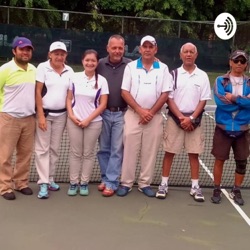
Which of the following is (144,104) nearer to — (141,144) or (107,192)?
(141,144)

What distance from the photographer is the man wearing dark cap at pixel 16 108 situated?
15.7 feet

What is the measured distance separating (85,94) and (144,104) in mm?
686

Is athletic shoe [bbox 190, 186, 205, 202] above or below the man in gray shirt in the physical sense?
below

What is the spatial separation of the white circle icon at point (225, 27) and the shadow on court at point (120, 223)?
14130mm

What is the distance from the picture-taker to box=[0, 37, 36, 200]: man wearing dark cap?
4.78m

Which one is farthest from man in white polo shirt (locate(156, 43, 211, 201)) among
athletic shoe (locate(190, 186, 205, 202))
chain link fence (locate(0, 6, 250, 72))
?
chain link fence (locate(0, 6, 250, 72))

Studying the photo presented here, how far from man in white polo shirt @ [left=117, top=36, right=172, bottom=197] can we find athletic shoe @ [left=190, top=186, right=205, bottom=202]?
1.60 feet

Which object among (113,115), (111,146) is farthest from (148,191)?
(113,115)

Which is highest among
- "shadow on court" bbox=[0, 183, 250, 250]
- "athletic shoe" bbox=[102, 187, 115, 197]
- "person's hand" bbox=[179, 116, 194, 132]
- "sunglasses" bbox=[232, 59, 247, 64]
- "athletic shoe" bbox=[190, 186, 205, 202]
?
"sunglasses" bbox=[232, 59, 247, 64]

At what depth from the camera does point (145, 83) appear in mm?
5043

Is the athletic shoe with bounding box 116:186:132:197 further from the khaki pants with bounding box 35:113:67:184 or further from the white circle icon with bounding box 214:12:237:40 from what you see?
the white circle icon with bounding box 214:12:237:40

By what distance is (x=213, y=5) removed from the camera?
23.5 metres

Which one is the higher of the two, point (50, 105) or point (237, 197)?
point (50, 105)

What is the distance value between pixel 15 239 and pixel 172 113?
7.32 feet
